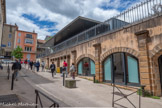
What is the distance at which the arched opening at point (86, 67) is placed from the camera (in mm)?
Result: 10913

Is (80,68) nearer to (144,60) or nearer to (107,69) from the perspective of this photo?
(107,69)

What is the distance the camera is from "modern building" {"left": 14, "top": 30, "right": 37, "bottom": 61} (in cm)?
4319

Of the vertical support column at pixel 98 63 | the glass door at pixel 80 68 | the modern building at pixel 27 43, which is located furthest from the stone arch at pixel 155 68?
the modern building at pixel 27 43

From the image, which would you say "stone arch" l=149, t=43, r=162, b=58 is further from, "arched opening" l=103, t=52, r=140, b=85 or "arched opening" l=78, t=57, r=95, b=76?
"arched opening" l=78, t=57, r=95, b=76

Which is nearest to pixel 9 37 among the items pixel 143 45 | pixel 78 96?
pixel 78 96

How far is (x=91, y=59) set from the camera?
1102 centimetres

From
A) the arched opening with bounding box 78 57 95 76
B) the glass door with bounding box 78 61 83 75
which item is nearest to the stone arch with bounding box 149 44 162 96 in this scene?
the arched opening with bounding box 78 57 95 76

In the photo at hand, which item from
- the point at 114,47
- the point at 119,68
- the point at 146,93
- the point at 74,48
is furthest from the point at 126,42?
the point at 119,68

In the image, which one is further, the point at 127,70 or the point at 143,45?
the point at 127,70

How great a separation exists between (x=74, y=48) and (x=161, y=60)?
961cm

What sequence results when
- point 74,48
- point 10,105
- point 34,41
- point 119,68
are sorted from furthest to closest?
point 34,41 → point 119,68 → point 74,48 → point 10,105

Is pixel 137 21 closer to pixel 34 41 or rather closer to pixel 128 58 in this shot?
pixel 128 58

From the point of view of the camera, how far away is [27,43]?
45000 mm

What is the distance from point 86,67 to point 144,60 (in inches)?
256
